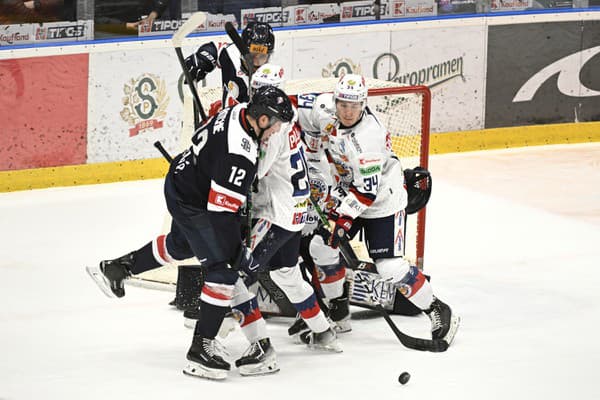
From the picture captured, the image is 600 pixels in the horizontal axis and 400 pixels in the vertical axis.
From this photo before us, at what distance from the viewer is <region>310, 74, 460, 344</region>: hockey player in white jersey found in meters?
5.05

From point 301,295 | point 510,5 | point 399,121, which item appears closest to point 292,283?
point 301,295

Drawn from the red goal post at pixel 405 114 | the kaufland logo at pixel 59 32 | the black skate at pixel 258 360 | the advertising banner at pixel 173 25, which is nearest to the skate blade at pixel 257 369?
the black skate at pixel 258 360

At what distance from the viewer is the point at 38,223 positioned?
7.21 meters

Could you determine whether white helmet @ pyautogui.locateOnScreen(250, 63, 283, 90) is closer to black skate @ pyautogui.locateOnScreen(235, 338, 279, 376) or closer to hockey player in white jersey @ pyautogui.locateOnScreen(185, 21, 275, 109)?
hockey player in white jersey @ pyautogui.locateOnScreen(185, 21, 275, 109)

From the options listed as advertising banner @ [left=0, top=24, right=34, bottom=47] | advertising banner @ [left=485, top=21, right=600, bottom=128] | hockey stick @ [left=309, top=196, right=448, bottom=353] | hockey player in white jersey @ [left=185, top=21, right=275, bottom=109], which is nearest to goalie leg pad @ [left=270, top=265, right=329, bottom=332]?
hockey stick @ [left=309, top=196, right=448, bottom=353]

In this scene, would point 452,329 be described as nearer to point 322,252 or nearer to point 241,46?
point 322,252

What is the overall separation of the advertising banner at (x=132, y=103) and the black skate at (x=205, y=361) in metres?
3.44

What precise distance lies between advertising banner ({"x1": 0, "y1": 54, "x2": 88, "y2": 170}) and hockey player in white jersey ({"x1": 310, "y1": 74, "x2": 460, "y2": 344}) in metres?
2.98

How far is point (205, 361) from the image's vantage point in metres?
4.79

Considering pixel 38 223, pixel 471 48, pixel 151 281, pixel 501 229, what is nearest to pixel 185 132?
pixel 151 281

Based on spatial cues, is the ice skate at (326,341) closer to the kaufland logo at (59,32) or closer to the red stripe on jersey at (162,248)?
the red stripe on jersey at (162,248)

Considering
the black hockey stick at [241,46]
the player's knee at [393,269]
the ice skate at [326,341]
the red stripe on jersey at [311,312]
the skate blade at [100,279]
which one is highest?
the black hockey stick at [241,46]

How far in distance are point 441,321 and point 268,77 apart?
125 centimetres

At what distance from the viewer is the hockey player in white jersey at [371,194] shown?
505cm
